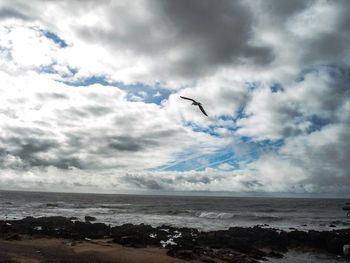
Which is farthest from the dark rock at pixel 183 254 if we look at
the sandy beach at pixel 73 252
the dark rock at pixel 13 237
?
the dark rock at pixel 13 237

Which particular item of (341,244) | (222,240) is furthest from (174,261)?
(341,244)

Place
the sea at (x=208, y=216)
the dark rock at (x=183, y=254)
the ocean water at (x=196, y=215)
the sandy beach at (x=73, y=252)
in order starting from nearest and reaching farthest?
the sandy beach at (x=73, y=252)
the dark rock at (x=183, y=254)
the sea at (x=208, y=216)
the ocean water at (x=196, y=215)

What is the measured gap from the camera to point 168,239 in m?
30.8

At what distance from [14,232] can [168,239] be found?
471 inches

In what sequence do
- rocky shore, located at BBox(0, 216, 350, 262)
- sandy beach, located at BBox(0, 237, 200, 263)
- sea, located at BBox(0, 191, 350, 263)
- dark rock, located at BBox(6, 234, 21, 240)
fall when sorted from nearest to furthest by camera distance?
sandy beach, located at BBox(0, 237, 200, 263) → rocky shore, located at BBox(0, 216, 350, 262) → dark rock, located at BBox(6, 234, 21, 240) → sea, located at BBox(0, 191, 350, 263)

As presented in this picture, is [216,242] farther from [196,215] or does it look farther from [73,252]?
[196,215]

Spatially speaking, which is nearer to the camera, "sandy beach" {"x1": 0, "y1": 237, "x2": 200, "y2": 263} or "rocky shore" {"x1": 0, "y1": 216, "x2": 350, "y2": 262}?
"sandy beach" {"x1": 0, "y1": 237, "x2": 200, "y2": 263}

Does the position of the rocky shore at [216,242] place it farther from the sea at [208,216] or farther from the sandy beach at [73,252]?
the sea at [208,216]

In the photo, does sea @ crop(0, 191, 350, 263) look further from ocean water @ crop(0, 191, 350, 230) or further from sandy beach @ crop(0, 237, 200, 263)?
sandy beach @ crop(0, 237, 200, 263)

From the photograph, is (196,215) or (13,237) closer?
(13,237)

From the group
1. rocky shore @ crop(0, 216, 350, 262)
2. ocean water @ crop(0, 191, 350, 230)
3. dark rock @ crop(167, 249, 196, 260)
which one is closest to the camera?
dark rock @ crop(167, 249, 196, 260)

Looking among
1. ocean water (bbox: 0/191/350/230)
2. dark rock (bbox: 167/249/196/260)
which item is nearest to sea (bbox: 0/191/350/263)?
ocean water (bbox: 0/191/350/230)

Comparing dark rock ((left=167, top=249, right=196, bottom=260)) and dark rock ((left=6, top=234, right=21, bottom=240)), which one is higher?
dark rock ((left=6, top=234, right=21, bottom=240))

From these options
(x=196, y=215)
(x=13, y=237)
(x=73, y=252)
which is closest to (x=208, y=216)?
(x=196, y=215)
